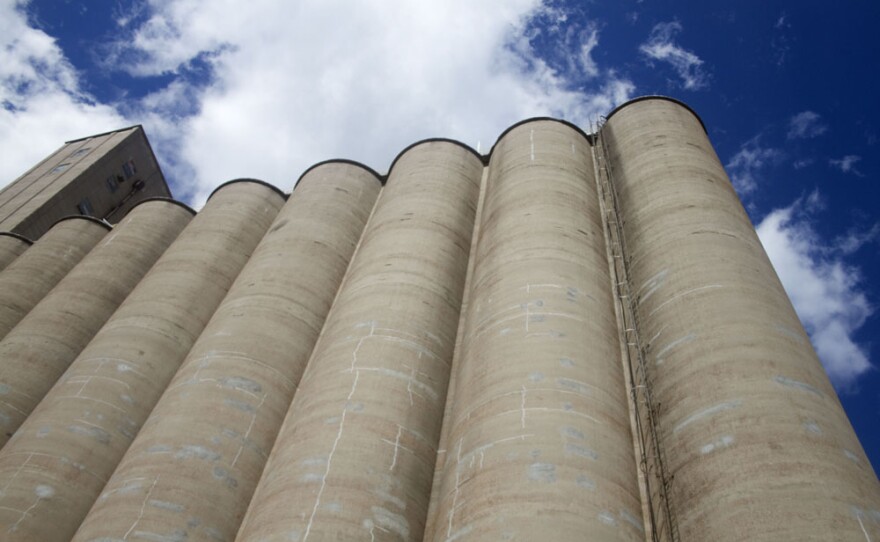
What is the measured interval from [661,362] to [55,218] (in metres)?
35.4

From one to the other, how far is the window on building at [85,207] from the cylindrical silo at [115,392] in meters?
22.2

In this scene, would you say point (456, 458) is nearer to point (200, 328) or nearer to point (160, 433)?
point (160, 433)

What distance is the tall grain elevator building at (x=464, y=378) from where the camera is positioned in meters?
10.1

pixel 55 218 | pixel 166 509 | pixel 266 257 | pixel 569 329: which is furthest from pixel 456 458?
pixel 55 218

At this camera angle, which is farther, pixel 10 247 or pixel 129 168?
pixel 129 168

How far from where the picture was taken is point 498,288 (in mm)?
14461

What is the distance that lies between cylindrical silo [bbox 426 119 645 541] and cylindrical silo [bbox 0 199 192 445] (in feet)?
36.6

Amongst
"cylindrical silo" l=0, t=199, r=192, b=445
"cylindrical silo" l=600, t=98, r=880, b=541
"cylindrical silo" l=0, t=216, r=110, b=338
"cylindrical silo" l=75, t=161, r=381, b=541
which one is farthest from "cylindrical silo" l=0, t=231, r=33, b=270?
"cylindrical silo" l=600, t=98, r=880, b=541

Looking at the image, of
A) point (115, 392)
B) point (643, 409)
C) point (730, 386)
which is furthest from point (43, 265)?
point (730, 386)

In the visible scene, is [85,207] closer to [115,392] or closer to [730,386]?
[115,392]

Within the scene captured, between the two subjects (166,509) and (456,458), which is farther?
(166,509)

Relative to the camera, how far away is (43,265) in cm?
2408

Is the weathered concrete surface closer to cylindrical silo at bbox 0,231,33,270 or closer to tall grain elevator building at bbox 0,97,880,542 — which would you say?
tall grain elevator building at bbox 0,97,880,542

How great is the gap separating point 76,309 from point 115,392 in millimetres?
5554
